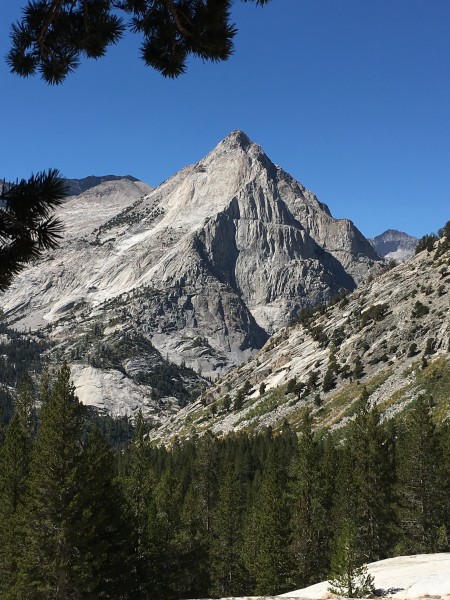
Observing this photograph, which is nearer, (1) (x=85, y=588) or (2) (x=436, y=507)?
(1) (x=85, y=588)

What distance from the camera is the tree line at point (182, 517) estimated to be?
2812cm

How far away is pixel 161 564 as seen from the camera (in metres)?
38.3

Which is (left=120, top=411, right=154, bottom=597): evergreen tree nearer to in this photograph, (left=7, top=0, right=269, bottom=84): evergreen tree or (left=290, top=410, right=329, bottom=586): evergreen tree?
(left=290, top=410, right=329, bottom=586): evergreen tree

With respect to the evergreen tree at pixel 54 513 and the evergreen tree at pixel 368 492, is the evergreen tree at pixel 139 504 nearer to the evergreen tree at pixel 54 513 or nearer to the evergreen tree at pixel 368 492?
the evergreen tree at pixel 54 513

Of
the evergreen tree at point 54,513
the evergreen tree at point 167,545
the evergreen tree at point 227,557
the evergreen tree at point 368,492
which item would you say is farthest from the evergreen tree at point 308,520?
the evergreen tree at point 54,513

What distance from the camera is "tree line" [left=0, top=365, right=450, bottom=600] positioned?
92.3ft

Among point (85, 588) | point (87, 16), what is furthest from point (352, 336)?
point (87, 16)

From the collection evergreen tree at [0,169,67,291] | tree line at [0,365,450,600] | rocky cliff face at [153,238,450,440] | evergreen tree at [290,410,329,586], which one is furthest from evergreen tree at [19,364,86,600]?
rocky cliff face at [153,238,450,440]

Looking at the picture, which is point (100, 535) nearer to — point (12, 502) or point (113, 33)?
point (12, 502)

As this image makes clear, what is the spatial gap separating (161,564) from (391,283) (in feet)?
419

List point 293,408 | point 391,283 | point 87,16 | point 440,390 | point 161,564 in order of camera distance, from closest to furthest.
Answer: point 87,16
point 161,564
point 440,390
point 293,408
point 391,283

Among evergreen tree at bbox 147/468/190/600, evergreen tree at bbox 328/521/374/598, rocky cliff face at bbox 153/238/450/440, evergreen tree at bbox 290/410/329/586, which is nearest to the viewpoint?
evergreen tree at bbox 328/521/374/598

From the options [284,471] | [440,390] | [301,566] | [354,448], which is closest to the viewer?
[301,566]

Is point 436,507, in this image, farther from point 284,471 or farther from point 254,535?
point 284,471
